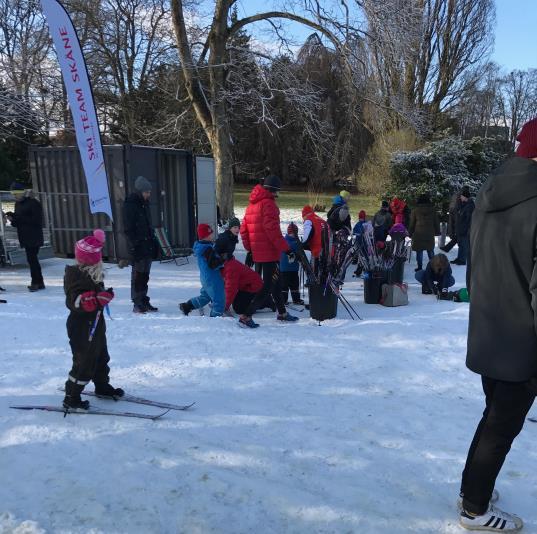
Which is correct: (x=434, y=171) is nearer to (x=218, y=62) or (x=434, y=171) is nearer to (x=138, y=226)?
(x=218, y=62)

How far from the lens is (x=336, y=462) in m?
2.97

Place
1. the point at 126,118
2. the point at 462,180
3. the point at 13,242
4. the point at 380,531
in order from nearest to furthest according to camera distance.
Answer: the point at 380,531 < the point at 13,242 < the point at 462,180 < the point at 126,118

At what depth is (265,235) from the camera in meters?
6.07

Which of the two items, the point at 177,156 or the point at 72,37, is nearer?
the point at 72,37

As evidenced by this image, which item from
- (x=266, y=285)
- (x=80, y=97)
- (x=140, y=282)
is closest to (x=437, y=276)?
(x=266, y=285)

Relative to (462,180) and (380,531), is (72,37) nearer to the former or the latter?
(380,531)

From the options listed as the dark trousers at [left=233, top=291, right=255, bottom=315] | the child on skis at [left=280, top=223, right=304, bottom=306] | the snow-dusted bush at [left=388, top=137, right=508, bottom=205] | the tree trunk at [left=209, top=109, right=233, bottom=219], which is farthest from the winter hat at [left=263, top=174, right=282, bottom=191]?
the snow-dusted bush at [left=388, top=137, right=508, bottom=205]

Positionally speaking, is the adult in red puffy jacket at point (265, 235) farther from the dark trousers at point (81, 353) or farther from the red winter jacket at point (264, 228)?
the dark trousers at point (81, 353)

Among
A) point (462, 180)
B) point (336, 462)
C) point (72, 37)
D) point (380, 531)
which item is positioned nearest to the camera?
point (380, 531)

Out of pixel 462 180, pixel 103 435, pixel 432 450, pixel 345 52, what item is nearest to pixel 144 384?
pixel 103 435

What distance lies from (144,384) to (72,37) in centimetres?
564

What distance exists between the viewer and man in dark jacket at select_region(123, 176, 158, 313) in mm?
6375

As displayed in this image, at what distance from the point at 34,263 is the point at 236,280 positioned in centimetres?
353

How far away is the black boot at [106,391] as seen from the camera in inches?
149
